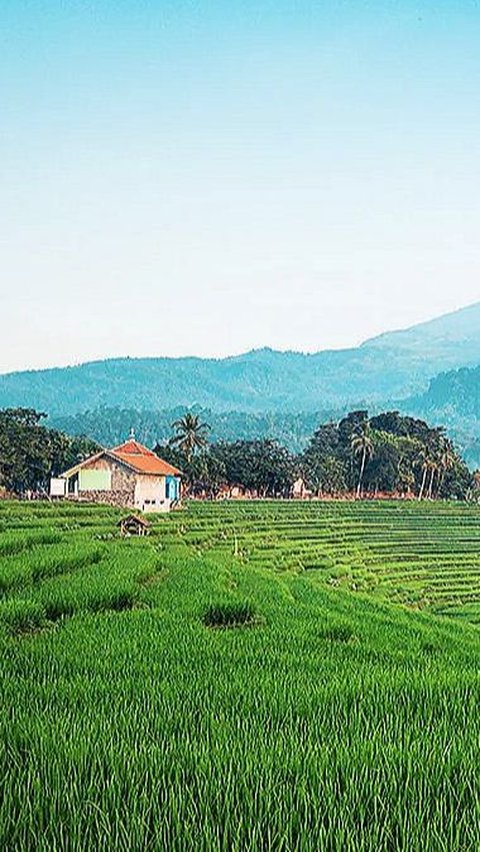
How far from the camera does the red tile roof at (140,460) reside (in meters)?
39.2

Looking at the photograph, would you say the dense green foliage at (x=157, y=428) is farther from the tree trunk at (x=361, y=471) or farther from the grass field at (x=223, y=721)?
the grass field at (x=223, y=721)

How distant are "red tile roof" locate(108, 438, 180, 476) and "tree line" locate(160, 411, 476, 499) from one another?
10.4 metres

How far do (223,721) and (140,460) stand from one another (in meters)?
37.2

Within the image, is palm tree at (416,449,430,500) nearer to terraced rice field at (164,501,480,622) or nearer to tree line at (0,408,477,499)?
tree line at (0,408,477,499)

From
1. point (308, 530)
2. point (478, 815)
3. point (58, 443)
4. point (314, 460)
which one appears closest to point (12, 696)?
point (478, 815)

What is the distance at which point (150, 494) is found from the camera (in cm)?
4000

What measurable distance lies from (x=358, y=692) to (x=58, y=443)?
1871 inches

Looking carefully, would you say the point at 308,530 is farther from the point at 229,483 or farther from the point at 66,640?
the point at 66,640

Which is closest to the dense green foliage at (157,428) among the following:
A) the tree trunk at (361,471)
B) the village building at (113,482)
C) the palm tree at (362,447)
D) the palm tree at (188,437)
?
the palm tree at (362,447)

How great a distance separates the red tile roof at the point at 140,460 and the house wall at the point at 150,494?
1.15 feet

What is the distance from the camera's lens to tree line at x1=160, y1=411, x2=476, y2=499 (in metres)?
56.9

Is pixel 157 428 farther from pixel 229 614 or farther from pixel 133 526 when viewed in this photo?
pixel 229 614

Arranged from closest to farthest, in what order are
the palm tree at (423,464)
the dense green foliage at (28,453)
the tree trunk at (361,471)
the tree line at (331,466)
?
the dense green foliage at (28,453)
the tree line at (331,466)
the tree trunk at (361,471)
the palm tree at (423,464)

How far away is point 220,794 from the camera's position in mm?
2965
